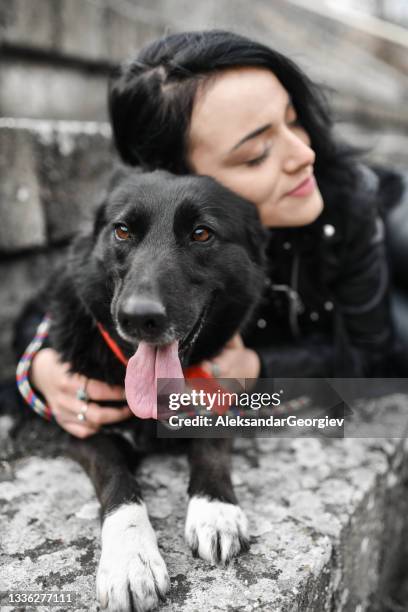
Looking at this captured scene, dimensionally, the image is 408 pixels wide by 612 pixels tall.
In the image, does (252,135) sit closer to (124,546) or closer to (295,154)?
(295,154)

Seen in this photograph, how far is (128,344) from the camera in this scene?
1683 millimetres

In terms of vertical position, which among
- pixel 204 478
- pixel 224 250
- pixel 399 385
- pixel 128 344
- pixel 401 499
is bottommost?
pixel 401 499

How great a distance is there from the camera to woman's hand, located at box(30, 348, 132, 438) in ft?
5.94

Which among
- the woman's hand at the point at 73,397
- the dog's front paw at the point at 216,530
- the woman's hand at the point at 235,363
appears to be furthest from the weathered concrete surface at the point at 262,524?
the woman's hand at the point at 235,363

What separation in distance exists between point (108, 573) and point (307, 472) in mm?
851

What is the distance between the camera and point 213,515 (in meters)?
1.43

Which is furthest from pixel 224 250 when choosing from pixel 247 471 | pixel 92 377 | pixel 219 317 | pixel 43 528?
pixel 43 528

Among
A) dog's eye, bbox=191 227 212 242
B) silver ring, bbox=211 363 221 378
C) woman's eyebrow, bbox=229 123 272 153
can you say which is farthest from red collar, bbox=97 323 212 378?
woman's eyebrow, bbox=229 123 272 153

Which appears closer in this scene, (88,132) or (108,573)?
(108,573)

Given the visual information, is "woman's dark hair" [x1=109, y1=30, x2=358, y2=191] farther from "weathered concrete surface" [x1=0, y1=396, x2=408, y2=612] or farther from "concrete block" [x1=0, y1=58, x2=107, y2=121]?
"weathered concrete surface" [x1=0, y1=396, x2=408, y2=612]

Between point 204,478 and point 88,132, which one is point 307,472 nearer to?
point 204,478

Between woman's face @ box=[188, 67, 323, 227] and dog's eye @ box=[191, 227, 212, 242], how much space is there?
0.30m

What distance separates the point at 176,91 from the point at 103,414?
1222 millimetres

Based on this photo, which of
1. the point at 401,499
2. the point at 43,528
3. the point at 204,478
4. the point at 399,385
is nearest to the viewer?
the point at 43,528
